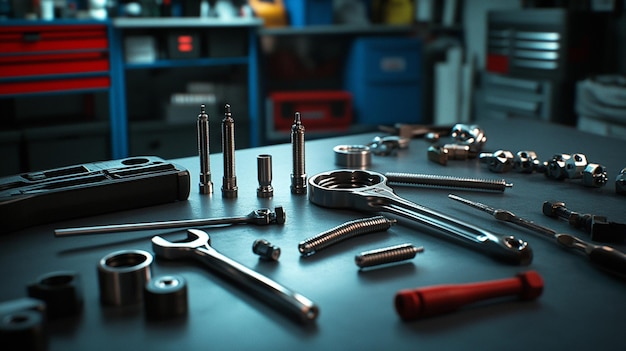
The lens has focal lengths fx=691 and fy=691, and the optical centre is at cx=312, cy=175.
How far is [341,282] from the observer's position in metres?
0.83

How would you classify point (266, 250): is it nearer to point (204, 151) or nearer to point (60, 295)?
point (60, 295)

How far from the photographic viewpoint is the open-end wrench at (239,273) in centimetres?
73

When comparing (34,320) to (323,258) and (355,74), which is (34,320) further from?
(355,74)

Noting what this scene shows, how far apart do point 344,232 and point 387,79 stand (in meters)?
2.86

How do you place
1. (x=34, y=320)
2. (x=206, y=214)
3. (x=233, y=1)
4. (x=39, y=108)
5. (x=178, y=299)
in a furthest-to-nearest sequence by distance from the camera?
(x=233, y=1)
(x=39, y=108)
(x=206, y=214)
(x=178, y=299)
(x=34, y=320)

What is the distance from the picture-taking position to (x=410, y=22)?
3.97 metres

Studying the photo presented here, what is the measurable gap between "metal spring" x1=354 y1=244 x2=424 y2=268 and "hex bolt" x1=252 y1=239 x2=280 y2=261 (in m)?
0.10

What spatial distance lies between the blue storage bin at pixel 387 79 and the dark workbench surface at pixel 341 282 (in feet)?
8.20

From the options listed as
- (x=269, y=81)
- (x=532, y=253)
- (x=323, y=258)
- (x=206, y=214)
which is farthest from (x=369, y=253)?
(x=269, y=81)

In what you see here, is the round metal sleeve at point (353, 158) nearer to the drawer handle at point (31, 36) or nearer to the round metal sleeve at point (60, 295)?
the round metal sleeve at point (60, 295)

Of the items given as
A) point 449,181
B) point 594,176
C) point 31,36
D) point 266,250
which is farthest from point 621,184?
point 31,36

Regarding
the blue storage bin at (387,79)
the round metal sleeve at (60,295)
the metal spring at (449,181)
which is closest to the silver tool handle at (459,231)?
the metal spring at (449,181)

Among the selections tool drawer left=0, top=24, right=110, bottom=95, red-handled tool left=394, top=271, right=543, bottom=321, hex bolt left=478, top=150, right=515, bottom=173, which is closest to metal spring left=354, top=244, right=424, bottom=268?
red-handled tool left=394, top=271, right=543, bottom=321

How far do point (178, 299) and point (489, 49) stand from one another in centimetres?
322
